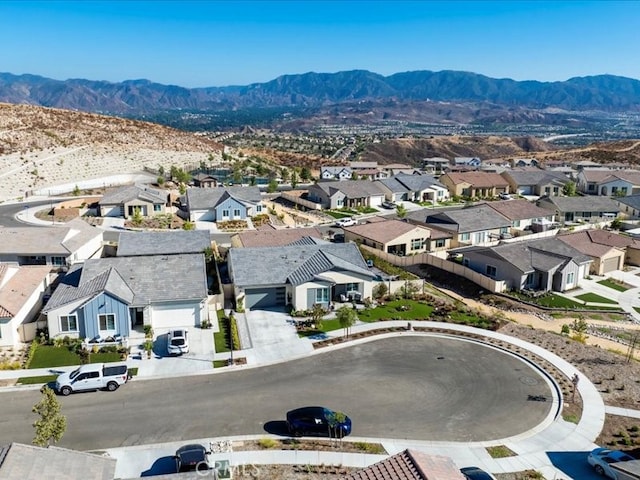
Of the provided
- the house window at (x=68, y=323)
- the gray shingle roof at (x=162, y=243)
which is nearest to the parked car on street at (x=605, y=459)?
the house window at (x=68, y=323)

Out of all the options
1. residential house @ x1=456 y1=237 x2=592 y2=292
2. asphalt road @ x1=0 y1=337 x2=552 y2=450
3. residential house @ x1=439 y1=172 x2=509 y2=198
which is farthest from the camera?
residential house @ x1=439 y1=172 x2=509 y2=198

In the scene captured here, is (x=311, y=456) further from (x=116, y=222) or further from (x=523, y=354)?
(x=116, y=222)

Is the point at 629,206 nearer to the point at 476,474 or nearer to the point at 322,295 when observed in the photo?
the point at 322,295

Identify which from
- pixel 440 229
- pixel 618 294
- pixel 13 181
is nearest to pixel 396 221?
pixel 440 229

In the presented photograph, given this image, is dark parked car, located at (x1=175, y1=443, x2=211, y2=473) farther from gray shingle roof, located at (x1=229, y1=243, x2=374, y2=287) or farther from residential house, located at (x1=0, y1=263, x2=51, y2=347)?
gray shingle roof, located at (x1=229, y1=243, x2=374, y2=287)

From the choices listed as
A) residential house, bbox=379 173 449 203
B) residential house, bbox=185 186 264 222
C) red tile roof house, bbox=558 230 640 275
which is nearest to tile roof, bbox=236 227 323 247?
residential house, bbox=185 186 264 222

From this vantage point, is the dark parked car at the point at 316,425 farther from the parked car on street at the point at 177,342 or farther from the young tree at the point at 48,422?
the parked car on street at the point at 177,342

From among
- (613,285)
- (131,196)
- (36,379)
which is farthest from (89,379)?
(131,196)
